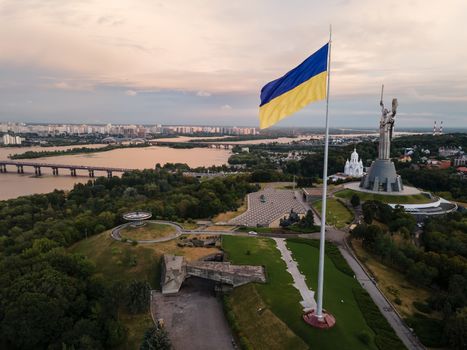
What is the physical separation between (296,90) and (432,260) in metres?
18.2

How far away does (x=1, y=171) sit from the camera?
83375 millimetres

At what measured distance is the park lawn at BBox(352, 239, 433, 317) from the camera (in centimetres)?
1973

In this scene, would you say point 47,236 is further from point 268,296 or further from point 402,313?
point 402,313

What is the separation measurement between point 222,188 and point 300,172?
3475 cm

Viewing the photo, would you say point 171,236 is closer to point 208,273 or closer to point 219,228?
point 219,228

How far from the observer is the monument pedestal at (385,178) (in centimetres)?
4038

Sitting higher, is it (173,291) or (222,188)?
(222,188)

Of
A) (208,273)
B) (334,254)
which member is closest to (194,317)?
(208,273)

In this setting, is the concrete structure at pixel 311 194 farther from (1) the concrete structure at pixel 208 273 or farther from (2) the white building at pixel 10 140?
(2) the white building at pixel 10 140

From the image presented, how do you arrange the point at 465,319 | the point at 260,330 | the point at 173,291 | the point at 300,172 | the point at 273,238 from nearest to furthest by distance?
the point at 465,319 → the point at 260,330 → the point at 173,291 → the point at 273,238 → the point at 300,172

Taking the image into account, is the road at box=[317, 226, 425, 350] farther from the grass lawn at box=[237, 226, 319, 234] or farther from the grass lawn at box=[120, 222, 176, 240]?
the grass lawn at box=[120, 222, 176, 240]

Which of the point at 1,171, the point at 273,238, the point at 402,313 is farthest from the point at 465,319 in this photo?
the point at 1,171

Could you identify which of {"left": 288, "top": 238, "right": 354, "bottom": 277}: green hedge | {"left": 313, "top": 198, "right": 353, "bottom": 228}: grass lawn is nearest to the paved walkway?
{"left": 288, "top": 238, "right": 354, "bottom": 277}: green hedge

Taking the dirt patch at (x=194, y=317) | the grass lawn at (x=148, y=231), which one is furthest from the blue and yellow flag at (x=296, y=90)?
the grass lawn at (x=148, y=231)
